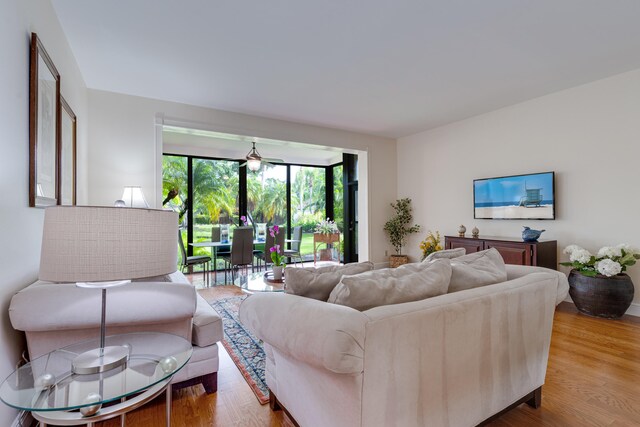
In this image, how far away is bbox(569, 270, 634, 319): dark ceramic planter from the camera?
10.5 feet

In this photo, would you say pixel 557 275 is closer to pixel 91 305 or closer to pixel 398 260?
pixel 91 305

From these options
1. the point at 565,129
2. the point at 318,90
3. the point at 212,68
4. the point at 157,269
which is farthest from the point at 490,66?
the point at 157,269

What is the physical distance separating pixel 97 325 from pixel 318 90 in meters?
3.17

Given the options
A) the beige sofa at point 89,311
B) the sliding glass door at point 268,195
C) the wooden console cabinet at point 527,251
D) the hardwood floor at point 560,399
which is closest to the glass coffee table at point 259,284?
the hardwood floor at point 560,399

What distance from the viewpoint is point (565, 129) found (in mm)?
3828

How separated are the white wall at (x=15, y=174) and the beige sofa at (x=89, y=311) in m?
0.09

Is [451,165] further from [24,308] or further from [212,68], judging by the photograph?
[24,308]

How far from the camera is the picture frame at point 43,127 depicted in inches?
69.7

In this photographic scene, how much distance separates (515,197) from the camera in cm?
425

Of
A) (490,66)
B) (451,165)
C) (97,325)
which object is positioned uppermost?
(490,66)

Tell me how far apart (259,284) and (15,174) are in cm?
208

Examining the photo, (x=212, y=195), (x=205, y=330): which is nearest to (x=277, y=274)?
(x=205, y=330)

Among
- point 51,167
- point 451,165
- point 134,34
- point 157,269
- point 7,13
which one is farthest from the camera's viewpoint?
point 451,165

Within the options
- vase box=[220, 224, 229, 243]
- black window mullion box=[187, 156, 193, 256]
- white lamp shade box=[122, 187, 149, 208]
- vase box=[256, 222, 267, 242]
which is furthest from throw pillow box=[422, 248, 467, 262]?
black window mullion box=[187, 156, 193, 256]
